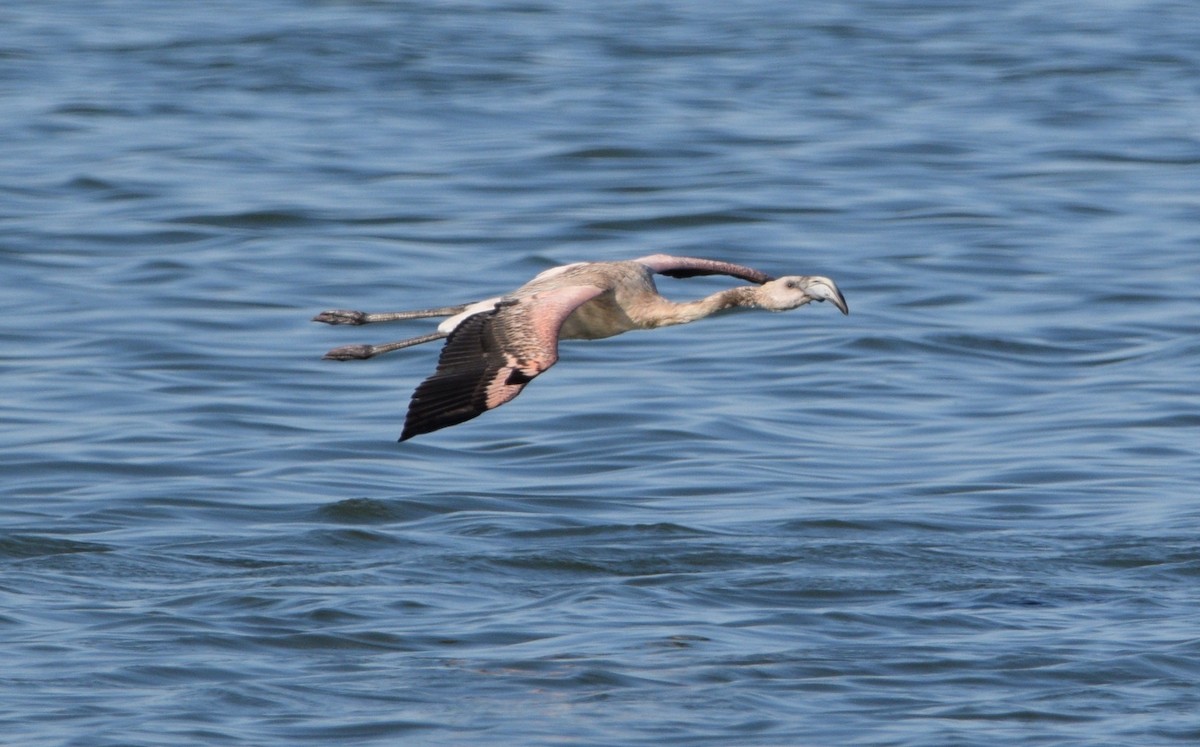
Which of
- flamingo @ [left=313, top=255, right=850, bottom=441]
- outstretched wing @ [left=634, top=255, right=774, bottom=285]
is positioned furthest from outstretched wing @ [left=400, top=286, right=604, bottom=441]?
outstretched wing @ [left=634, top=255, right=774, bottom=285]

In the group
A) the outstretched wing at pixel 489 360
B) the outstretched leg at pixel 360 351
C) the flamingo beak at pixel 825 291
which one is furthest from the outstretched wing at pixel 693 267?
the outstretched wing at pixel 489 360

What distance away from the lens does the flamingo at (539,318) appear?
8.38m

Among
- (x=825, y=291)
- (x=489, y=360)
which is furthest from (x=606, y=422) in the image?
(x=489, y=360)

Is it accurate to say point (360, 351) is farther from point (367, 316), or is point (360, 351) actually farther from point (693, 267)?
point (693, 267)

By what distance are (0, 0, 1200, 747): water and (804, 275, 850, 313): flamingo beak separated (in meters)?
1.54

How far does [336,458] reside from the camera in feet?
41.4

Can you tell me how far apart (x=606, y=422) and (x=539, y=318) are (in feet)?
14.3

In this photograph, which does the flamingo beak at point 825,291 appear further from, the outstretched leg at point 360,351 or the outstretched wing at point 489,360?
the outstretched leg at point 360,351

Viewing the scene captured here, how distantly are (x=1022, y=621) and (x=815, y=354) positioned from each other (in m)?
4.77

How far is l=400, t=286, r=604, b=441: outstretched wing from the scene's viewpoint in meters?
8.29

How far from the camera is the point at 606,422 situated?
13273mm

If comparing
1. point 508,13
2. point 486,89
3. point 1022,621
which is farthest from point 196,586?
point 508,13

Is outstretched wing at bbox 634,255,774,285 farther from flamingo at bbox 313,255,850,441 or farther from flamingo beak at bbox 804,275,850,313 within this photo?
flamingo beak at bbox 804,275,850,313

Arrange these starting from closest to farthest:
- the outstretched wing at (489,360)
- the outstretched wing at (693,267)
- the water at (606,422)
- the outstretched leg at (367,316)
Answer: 1. the outstretched wing at (489,360)
2. the water at (606,422)
3. the outstretched leg at (367,316)
4. the outstretched wing at (693,267)
